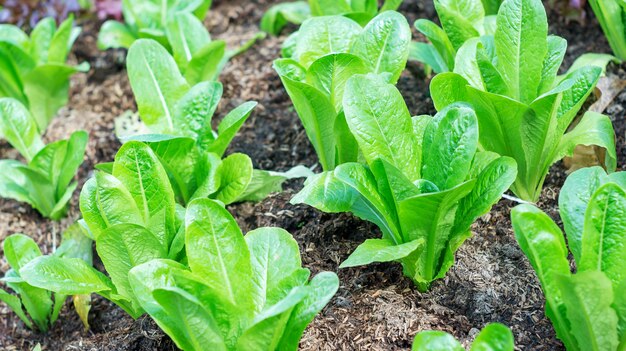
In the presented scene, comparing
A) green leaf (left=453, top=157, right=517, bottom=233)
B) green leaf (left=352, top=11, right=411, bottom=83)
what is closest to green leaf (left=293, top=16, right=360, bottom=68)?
green leaf (left=352, top=11, right=411, bottom=83)

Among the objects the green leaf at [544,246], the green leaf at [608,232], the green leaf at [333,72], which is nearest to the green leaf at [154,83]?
the green leaf at [333,72]

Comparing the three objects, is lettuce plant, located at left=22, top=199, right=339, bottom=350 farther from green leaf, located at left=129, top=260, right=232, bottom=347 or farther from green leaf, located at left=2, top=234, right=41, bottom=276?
green leaf, located at left=2, top=234, right=41, bottom=276

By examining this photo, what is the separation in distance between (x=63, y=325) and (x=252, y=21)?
1972 millimetres

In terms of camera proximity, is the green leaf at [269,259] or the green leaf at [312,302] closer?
the green leaf at [312,302]

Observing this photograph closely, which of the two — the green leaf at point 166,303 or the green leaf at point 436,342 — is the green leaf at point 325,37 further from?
the green leaf at point 436,342

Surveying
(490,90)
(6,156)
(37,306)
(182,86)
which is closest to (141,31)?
(182,86)

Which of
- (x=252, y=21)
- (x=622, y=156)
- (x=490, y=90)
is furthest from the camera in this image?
(x=252, y=21)

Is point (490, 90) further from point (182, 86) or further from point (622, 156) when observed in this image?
point (182, 86)

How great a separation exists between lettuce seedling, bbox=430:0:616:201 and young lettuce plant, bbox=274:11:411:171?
0.75 ft

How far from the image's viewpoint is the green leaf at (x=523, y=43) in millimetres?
2215

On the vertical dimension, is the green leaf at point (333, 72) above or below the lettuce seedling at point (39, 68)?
above

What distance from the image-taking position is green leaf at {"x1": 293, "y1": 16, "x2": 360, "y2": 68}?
8.19 feet

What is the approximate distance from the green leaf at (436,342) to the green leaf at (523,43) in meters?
0.93

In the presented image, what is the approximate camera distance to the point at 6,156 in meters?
3.41
